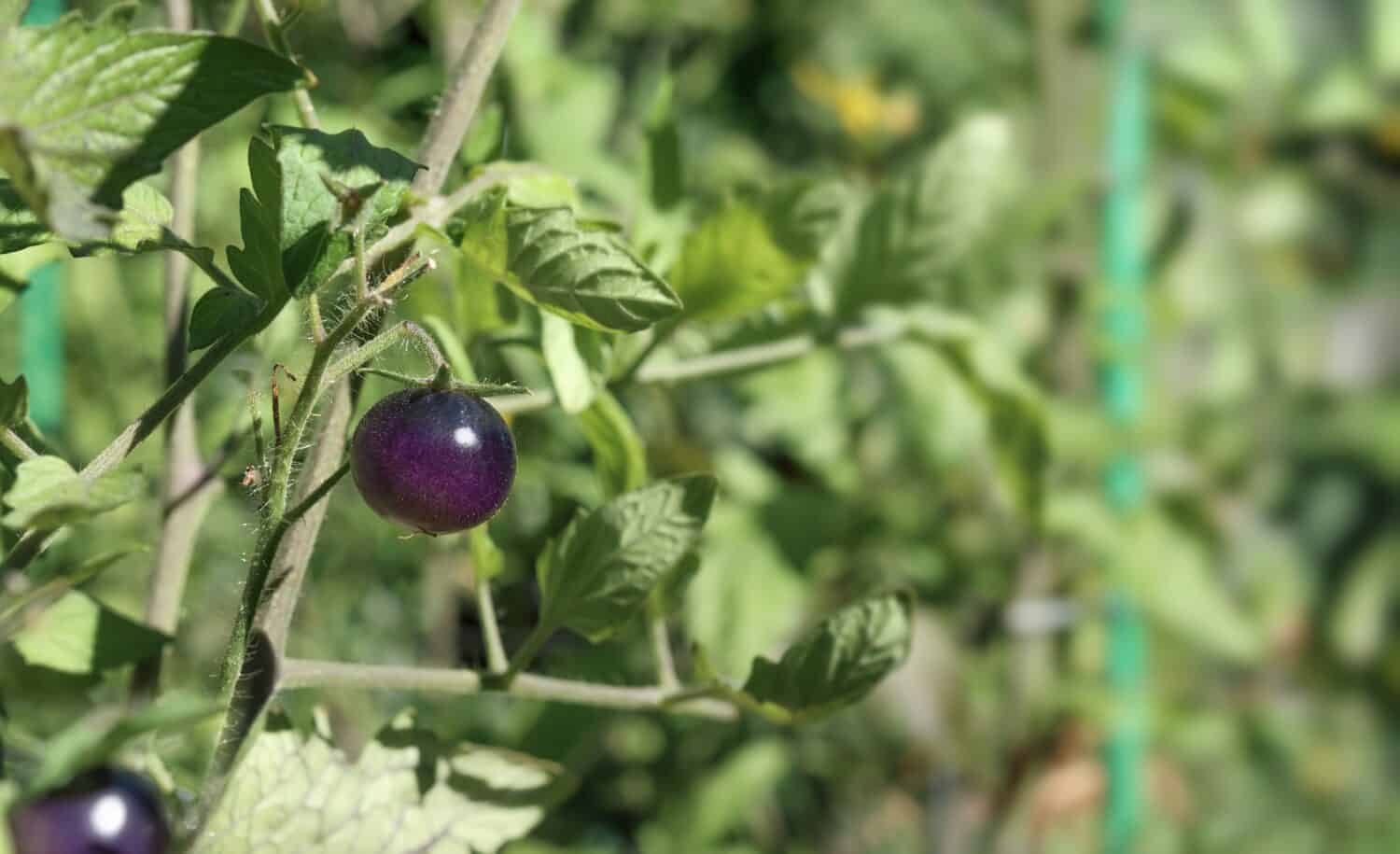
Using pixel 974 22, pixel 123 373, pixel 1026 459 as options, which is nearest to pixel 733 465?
pixel 1026 459

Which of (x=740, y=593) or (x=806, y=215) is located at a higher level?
(x=806, y=215)

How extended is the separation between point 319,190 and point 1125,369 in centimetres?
122

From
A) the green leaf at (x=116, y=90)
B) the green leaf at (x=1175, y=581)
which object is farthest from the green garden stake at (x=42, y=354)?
the green leaf at (x=1175, y=581)

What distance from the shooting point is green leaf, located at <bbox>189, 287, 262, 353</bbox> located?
351 millimetres

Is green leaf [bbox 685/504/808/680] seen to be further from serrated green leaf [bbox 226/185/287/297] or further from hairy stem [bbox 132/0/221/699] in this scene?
serrated green leaf [bbox 226/185/287/297]

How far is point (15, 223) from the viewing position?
1.15ft

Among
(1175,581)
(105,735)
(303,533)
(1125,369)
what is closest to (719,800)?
(1175,581)

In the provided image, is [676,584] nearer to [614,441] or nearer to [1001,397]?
[614,441]

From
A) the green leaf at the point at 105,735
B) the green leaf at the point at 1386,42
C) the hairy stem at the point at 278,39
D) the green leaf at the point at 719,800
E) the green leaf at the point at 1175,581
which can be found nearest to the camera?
the green leaf at the point at 105,735

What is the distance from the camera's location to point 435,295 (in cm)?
54

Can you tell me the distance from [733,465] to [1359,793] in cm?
165

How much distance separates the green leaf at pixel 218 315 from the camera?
35 cm

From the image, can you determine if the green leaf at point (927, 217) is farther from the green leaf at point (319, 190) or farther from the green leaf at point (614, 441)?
the green leaf at point (319, 190)

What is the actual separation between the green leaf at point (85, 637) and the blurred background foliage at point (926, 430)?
64 mm
